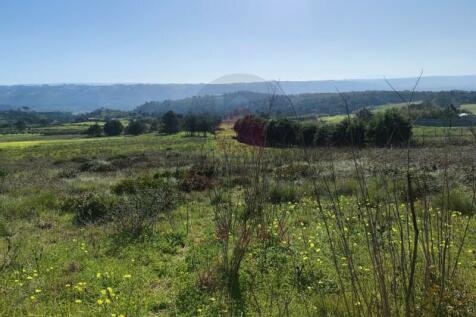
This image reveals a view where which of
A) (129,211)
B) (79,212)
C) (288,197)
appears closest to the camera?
(129,211)

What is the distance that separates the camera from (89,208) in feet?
30.9

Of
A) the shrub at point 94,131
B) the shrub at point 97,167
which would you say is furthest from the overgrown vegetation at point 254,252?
the shrub at point 94,131

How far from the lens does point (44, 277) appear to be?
529 centimetres

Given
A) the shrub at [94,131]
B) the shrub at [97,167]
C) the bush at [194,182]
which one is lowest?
the shrub at [94,131]

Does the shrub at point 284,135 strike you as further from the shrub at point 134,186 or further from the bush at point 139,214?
the shrub at point 134,186

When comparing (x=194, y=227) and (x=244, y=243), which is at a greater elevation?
(x=244, y=243)

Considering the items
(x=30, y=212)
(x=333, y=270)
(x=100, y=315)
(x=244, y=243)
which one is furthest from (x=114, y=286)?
(x=30, y=212)

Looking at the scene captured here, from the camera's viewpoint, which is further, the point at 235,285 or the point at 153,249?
the point at 153,249

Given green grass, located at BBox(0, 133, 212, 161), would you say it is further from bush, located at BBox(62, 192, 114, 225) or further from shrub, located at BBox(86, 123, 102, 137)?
shrub, located at BBox(86, 123, 102, 137)

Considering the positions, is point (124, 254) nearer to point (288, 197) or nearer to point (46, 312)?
point (46, 312)

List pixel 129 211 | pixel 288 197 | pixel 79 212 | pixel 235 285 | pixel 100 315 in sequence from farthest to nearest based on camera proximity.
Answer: pixel 288 197, pixel 79 212, pixel 129 211, pixel 235 285, pixel 100 315

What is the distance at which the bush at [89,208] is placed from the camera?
29.3ft

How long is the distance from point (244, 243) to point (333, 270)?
4.01ft

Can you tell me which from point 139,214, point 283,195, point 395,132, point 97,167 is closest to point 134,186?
point 139,214
